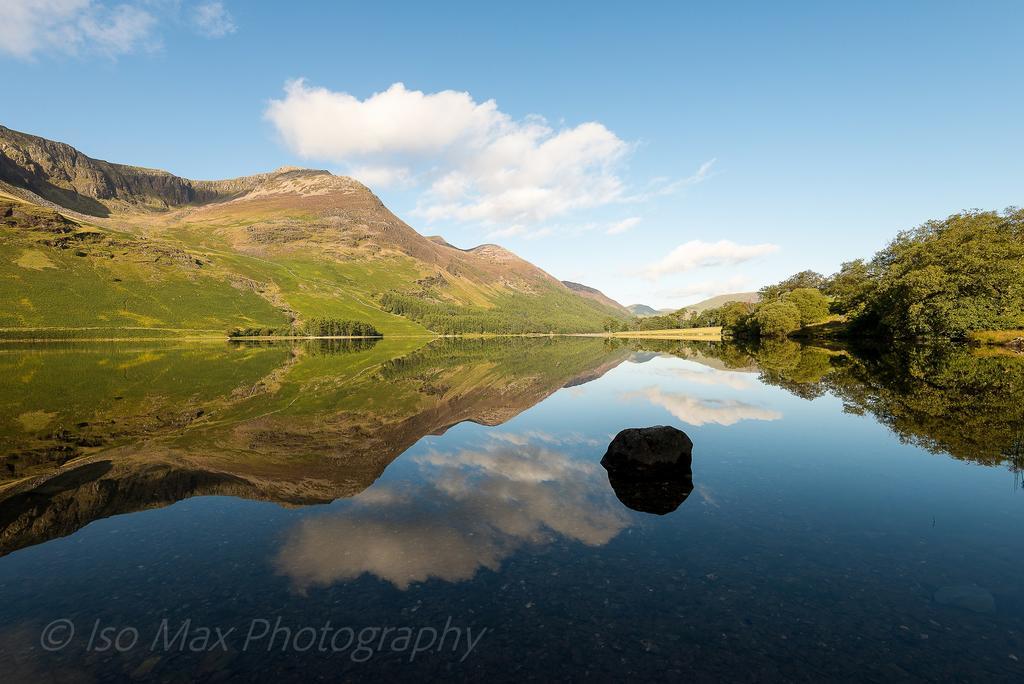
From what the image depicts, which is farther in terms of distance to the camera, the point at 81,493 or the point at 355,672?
the point at 81,493

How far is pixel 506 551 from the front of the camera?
14.6 m

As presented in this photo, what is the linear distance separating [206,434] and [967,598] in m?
37.1

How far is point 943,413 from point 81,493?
2057 inches

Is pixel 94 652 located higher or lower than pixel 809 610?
lower

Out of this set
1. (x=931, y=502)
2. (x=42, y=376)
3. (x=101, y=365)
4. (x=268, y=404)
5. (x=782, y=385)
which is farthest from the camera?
(x=101, y=365)

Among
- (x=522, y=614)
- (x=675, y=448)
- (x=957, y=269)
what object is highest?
(x=957, y=269)

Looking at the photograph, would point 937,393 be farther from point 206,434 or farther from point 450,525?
point 206,434

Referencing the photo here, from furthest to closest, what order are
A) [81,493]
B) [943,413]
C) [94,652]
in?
[943,413]
[81,493]
[94,652]

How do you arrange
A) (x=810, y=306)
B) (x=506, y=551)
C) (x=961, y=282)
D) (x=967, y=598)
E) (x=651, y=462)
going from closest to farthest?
1. (x=967, y=598)
2. (x=506, y=551)
3. (x=651, y=462)
4. (x=961, y=282)
5. (x=810, y=306)

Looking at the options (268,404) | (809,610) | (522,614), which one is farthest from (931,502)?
(268,404)

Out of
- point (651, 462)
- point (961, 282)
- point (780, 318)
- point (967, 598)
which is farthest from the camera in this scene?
point (780, 318)

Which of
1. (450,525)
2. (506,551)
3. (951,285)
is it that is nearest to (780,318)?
(951,285)

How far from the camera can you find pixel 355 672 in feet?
30.3

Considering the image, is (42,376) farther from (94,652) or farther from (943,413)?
(943,413)
